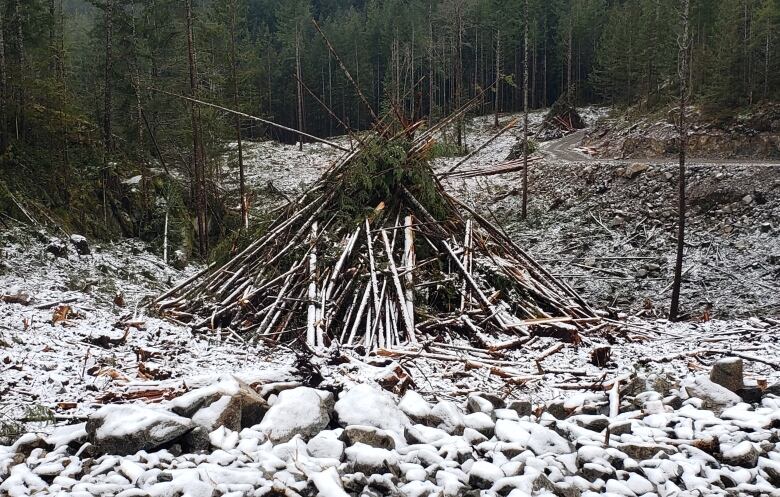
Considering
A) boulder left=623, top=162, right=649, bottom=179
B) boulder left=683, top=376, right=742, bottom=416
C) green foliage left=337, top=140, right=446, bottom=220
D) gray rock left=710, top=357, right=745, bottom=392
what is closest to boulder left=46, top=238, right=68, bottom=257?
green foliage left=337, top=140, right=446, bottom=220

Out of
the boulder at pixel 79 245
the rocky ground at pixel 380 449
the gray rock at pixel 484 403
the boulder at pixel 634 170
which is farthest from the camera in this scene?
the boulder at pixel 634 170

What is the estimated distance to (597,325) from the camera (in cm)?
650

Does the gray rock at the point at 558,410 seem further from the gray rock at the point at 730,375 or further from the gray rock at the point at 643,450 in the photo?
the gray rock at the point at 730,375

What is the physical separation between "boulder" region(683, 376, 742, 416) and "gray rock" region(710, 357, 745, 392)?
0.11 meters

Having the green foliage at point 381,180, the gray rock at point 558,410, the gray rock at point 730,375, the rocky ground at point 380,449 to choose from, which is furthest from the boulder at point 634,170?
the gray rock at point 558,410

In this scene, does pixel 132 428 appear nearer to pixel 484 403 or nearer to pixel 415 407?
pixel 415 407

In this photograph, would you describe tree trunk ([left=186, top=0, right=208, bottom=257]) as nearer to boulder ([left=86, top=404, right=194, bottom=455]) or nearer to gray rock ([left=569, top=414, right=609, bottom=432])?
boulder ([left=86, top=404, right=194, bottom=455])

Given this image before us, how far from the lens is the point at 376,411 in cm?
364

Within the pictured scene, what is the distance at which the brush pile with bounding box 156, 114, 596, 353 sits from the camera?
5.99 m

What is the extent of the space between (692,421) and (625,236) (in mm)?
13259

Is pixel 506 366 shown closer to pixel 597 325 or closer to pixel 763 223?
pixel 597 325

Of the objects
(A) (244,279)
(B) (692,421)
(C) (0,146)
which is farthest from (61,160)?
(B) (692,421)

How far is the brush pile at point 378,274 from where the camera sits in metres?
5.99

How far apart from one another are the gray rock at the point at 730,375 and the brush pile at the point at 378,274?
164 centimetres
